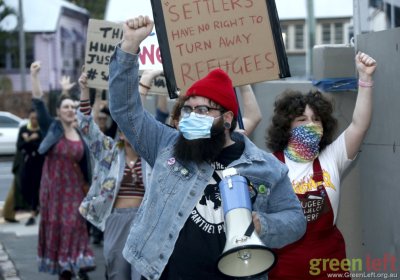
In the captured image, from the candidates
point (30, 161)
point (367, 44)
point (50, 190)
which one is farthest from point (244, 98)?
point (30, 161)

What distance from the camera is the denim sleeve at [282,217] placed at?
396 centimetres

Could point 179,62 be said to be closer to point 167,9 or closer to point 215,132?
point 167,9

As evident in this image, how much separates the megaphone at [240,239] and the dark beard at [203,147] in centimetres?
17

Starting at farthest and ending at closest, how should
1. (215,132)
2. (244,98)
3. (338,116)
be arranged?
(338,116) < (244,98) < (215,132)

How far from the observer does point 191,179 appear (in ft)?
13.2

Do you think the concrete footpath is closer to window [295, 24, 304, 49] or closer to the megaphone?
the megaphone

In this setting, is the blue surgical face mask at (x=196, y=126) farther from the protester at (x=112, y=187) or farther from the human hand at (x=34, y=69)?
the human hand at (x=34, y=69)

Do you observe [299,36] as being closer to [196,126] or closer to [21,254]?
[21,254]

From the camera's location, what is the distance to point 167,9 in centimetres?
503

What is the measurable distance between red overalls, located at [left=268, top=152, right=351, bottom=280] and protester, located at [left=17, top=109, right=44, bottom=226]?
712 centimetres

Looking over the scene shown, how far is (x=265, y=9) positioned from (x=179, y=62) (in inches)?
23.6

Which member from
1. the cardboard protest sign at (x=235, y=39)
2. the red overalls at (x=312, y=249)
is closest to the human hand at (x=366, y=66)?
the cardboard protest sign at (x=235, y=39)

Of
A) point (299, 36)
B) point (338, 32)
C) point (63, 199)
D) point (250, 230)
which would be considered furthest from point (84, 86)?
point (299, 36)

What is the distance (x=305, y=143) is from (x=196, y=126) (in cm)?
141
